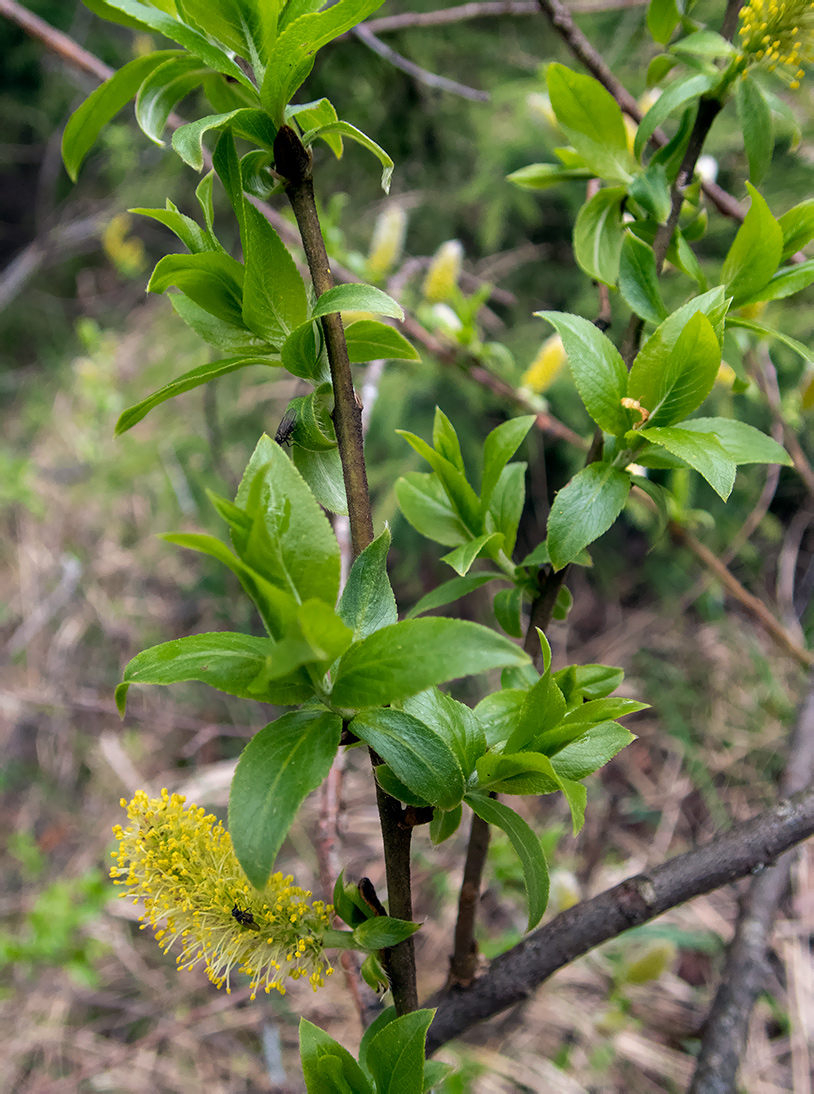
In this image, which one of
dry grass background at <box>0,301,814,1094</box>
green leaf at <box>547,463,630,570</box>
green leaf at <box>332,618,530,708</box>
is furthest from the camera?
dry grass background at <box>0,301,814,1094</box>

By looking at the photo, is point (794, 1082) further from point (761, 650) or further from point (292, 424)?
point (292, 424)

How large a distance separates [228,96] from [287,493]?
24 centimetres

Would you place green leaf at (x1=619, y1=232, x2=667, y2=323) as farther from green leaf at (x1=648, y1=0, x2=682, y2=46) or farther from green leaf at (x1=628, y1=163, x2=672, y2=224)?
green leaf at (x1=648, y1=0, x2=682, y2=46)

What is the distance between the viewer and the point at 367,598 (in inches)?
11.0

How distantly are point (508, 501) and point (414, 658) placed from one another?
190 mm

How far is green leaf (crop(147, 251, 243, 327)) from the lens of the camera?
0.29 metres

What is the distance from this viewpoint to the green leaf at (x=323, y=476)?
1.05 ft

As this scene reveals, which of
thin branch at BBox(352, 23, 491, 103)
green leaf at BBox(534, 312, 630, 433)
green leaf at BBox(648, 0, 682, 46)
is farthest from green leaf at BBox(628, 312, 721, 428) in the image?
thin branch at BBox(352, 23, 491, 103)

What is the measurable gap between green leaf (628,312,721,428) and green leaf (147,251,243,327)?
0.62ft

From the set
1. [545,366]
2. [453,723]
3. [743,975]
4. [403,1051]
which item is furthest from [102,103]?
[743,975]

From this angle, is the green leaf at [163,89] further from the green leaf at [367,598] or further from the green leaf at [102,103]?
the green leaf at [367,598]

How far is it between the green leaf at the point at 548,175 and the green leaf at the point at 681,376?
0.52 feet

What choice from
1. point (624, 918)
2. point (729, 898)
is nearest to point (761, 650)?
point (729, 898)

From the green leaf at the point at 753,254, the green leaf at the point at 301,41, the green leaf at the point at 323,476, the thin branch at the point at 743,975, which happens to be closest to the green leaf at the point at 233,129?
the green leaf at the point at 301,41
